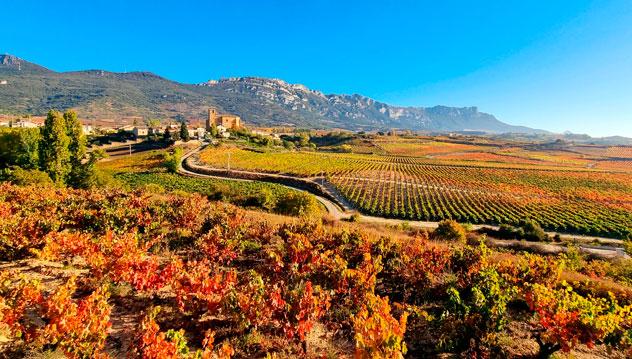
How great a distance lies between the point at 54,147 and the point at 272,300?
52824 millimetres

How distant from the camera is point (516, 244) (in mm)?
34844

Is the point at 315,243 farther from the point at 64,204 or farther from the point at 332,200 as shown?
the point at 332,200

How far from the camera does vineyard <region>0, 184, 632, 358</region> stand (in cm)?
852

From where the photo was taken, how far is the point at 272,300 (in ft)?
32.0

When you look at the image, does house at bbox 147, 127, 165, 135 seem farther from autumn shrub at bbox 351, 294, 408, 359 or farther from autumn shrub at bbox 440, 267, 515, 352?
autumn shrub at bbox 351, 294, 408, 359

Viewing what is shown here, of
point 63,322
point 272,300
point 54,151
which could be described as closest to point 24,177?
point 54,151

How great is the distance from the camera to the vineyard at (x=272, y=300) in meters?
8.52

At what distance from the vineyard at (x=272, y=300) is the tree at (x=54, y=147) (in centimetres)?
3497

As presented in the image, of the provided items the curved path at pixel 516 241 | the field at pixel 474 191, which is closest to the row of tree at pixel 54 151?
the curved path at pixel 516 241

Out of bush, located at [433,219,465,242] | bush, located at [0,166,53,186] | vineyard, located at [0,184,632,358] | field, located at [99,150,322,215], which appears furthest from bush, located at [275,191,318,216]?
bush, located at [0,166,53,186]

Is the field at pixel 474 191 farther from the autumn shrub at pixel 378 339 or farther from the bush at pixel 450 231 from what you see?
the autumn shrub at pixel 378 339

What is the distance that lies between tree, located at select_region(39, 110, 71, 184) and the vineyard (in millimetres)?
34971

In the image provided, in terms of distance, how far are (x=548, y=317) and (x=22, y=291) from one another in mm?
15520

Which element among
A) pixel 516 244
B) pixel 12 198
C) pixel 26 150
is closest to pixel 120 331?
pixel 12 198
